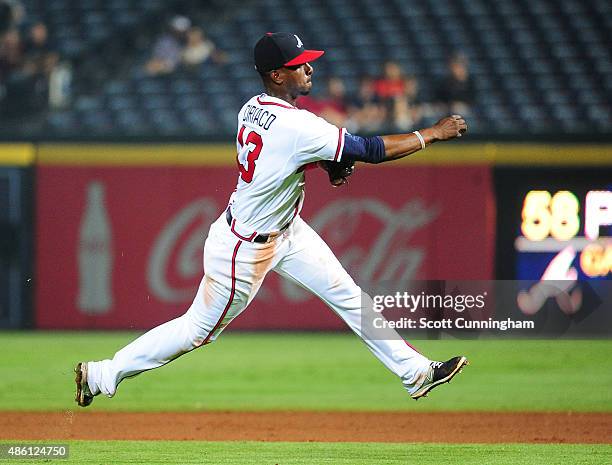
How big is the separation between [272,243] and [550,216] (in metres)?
6.49

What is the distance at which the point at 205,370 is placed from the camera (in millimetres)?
10602

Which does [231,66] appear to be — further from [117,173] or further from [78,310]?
[78,310]

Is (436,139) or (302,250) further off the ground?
(436,139)

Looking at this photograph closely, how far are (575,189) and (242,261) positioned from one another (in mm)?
6888

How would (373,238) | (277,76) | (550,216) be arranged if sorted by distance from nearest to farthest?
1. (277,76)
2. (550,216)
3. (373,238)

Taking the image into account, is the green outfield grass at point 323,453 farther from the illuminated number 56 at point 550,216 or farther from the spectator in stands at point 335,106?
the spectator in stands at point 335,106

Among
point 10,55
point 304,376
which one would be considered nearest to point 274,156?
point 304,376

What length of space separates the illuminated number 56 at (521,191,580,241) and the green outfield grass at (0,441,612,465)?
17.5ft

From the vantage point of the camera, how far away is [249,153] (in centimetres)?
596

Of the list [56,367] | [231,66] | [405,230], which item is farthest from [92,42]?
[56,367]

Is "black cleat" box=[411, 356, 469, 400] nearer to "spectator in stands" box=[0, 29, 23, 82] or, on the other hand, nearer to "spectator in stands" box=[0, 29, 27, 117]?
"spectator in stands" box=[0, 29, 27, 117]

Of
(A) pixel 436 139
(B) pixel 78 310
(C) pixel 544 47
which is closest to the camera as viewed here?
(A) pixel 436 139

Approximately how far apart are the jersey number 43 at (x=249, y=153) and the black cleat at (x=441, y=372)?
1372mm

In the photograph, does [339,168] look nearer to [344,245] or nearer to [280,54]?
[280,54]
